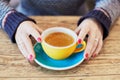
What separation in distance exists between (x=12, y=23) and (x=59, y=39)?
0.67 feet

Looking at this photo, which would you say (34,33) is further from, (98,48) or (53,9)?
(53,9)

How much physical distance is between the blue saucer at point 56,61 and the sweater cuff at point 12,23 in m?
0.12

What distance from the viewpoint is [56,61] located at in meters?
0.80

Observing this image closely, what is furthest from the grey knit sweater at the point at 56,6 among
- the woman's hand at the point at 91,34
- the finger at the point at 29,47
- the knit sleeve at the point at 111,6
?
the finger at the point at 29,47

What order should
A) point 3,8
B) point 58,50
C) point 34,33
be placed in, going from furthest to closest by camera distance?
point 3,8, point 34,33, point 58,50

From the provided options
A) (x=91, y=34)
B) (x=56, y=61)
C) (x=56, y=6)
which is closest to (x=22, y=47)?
(x=56, y=61)

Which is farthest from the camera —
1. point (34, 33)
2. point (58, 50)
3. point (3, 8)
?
point (3, 8)

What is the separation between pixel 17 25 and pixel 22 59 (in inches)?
5.8

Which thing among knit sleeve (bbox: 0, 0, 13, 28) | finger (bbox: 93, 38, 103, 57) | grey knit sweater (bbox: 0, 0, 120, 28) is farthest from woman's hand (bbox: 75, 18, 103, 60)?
knit sleeve (bbox: 0, 0, 13, 28)

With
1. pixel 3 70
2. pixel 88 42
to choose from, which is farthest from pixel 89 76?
pixel 3 70

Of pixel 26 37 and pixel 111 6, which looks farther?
pixel 111 6

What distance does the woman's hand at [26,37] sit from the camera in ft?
2.67

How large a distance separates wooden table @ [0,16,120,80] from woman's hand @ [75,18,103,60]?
23mm

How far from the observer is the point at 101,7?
0.98 metres
